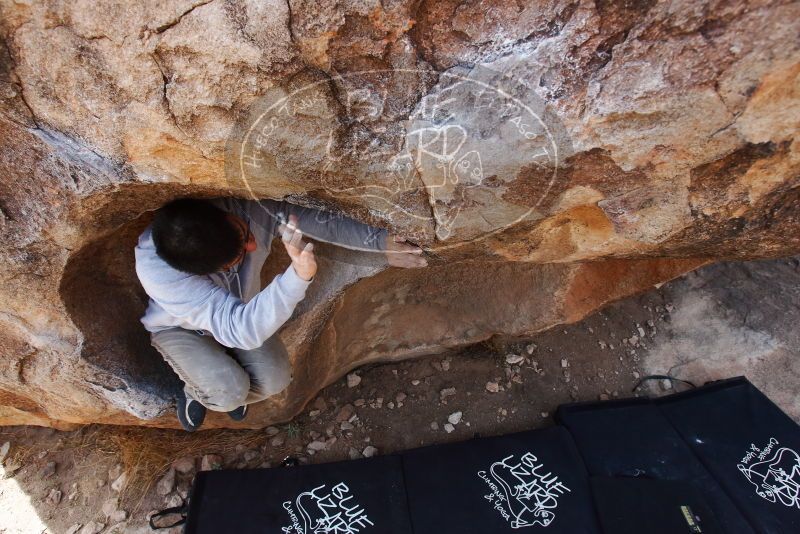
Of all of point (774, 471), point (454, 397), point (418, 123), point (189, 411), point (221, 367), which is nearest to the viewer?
point (418, 123)

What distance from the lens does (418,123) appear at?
1150 millimetres

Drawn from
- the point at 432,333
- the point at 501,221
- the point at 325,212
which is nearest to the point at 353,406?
the point at 432,333

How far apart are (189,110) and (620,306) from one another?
2026 millimetres

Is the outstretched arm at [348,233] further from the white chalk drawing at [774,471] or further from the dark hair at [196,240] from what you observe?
the white chalk drawing at [774,471]

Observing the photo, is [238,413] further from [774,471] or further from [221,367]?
[774,471]

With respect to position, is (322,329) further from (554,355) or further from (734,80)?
(734,80)

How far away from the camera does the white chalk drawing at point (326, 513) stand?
180cm

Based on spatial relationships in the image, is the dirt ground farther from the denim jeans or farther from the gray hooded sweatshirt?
the gray hooded sweatshirt

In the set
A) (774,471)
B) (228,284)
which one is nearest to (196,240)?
(228,284)

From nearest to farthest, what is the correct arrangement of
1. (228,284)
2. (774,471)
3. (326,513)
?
(228,284)
(326,513)
(774,471)

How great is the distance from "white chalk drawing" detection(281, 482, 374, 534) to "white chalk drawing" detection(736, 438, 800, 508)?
137 cm

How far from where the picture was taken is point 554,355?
2.31 metres

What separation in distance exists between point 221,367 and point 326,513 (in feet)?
2.18

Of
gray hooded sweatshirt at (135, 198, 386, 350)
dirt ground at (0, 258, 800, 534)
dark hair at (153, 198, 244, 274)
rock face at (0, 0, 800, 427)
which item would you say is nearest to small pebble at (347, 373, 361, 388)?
dirt ground at (0, 258, 800, 534)
